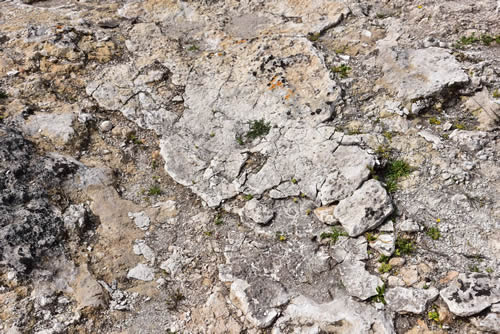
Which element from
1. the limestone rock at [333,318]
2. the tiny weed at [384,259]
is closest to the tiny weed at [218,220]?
the limestone rock at [333,318]

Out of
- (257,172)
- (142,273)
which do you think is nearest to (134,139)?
(257,172)

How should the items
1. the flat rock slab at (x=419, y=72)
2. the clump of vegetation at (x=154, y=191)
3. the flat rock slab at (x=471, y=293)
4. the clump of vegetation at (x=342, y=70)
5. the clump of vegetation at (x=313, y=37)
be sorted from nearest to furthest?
the flat rock slab at (x=471, y=293) < the flat rock slab at (x=419, y=72) < the clump of vegetation at (x=154, y=191) < the clump of vegetation at (x=342, y=70) < the clump of vegetation at (x=313, y=37)

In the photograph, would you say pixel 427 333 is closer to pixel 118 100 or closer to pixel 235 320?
pixel 235 320

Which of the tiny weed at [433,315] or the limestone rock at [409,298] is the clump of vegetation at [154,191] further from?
the tiny weed at [433,315]

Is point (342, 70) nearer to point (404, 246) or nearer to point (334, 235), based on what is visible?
point (334, 235)

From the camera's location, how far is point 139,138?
643 centimetres

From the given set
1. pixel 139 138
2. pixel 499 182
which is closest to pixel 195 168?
pixel 139 138

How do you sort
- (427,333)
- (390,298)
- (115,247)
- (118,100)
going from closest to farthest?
(427,333) → (390,298) → (115,247) → (118,100)

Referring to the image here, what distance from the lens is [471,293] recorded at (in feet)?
12.8

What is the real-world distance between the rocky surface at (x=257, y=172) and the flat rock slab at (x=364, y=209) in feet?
0.09

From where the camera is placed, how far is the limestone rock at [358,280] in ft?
13.9

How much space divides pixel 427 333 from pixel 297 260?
168cm

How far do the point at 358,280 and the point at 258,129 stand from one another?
291cm

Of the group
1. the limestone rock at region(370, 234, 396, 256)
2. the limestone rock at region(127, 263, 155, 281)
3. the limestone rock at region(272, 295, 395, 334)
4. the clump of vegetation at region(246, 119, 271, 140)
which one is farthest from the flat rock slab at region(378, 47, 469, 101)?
the limestone rock at region(127, 263, 155, 281)
